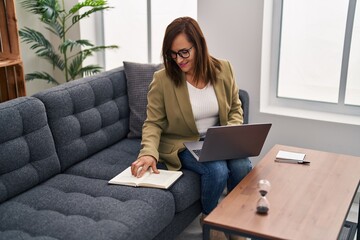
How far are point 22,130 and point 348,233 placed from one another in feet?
5.34

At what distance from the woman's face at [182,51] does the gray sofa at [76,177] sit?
21.6 inches

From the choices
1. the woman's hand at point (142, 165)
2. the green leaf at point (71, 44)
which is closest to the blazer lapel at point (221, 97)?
the woman's hand at point (142, 165)

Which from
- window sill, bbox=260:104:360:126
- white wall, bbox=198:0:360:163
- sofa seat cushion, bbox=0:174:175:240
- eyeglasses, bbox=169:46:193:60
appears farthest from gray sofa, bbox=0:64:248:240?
window sill, bbox=260:104:360:126

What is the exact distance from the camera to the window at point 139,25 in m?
3.43

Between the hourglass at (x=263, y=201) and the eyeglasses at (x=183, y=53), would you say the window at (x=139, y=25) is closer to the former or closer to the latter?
the eyeglasses at (x=183, y=53)

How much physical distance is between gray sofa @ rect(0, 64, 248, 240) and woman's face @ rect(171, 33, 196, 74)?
1.80 feet

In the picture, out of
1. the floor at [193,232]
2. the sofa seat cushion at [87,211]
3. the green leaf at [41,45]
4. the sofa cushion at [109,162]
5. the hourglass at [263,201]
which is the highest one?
the green leaf at [41,45]

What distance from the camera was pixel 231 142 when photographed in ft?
6.75

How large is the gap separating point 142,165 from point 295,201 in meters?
0.74

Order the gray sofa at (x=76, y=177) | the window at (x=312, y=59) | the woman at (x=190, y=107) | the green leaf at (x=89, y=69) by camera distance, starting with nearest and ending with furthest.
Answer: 1. the gray sofa at (x=76, y=177)
2. the woman at (x=190, y=107)
3. the window at (x=312, y=59)
4. the green leaf at (x=89, y=69)

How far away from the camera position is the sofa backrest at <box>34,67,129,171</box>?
234cm

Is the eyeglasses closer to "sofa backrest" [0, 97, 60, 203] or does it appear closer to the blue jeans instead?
the blue jeans

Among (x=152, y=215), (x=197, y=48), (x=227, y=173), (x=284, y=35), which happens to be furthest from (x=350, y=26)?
(x=152, y=215)

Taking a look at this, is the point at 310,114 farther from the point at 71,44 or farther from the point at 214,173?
the point at 71,44
